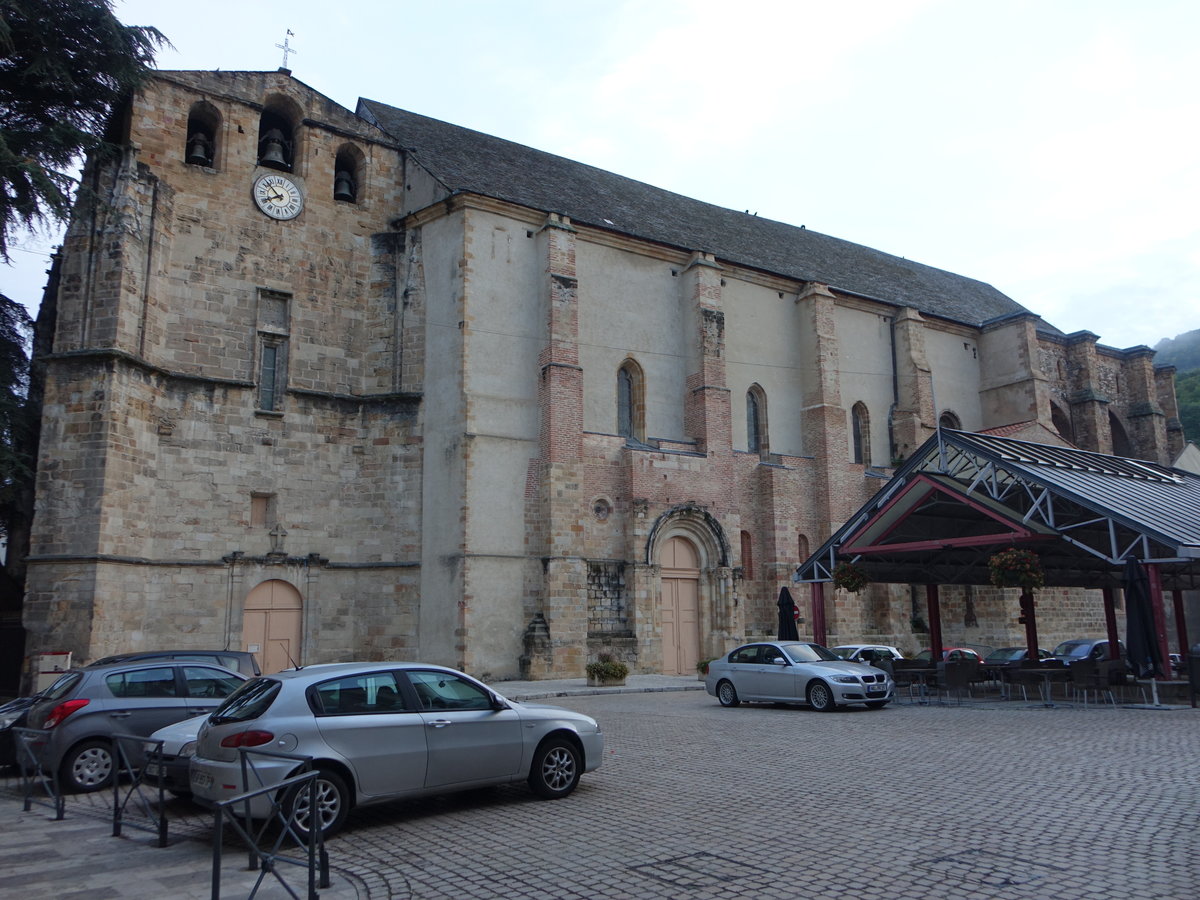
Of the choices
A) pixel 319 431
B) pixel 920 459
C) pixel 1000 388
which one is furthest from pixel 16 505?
pixel 1000 388

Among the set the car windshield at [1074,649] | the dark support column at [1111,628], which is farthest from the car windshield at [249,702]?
the car windshield at [1074,649]

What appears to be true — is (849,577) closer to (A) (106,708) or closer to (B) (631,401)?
(B) (631,401)

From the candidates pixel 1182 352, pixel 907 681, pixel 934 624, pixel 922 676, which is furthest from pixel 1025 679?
pixel 1182 352

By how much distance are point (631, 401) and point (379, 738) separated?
21762 mm

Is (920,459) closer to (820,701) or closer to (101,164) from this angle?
(820,701)

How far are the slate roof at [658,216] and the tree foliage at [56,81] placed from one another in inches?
321

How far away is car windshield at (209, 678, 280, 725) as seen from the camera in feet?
24.6

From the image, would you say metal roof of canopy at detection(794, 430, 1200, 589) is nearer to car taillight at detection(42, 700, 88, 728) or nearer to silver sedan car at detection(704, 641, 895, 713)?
silver sedan car at detection(704, 641, 895, 713)

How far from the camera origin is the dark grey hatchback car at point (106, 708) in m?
9.76

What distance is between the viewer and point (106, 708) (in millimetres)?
10078

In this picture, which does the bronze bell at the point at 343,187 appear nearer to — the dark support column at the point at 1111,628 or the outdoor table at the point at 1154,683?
the dark support column at the point at 1111,628

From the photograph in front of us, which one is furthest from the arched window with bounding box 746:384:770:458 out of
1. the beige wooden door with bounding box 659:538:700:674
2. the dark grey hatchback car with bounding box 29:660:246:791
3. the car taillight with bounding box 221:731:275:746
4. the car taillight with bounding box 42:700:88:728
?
the car taillight with bounding box 221:731:275:746

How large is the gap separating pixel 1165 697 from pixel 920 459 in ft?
19.9

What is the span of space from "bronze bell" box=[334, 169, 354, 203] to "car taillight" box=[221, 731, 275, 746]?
71.7ft
